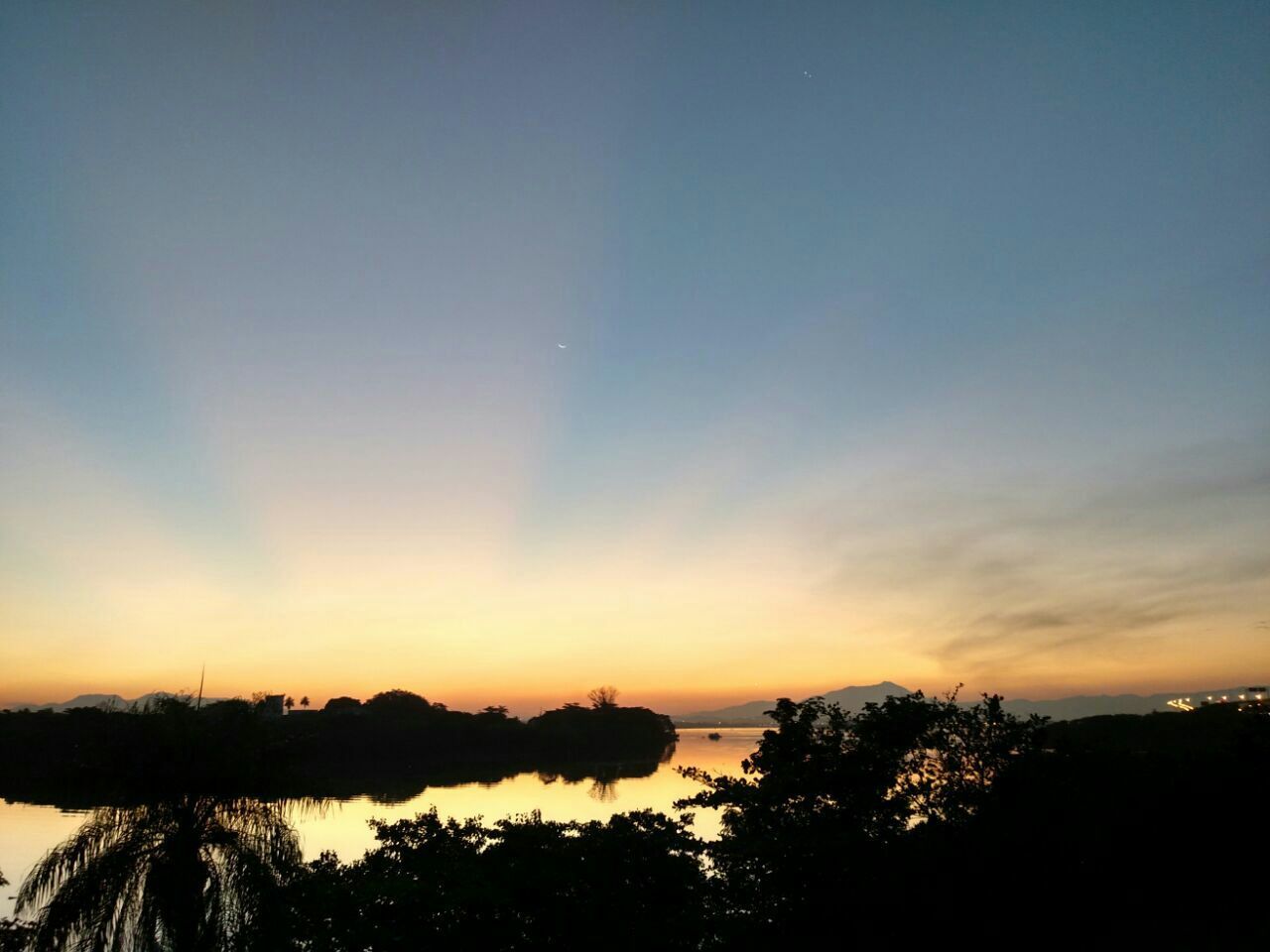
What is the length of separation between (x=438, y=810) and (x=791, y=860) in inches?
701

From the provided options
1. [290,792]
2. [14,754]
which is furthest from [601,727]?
[290,792]

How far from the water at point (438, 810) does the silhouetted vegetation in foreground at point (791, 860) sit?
107 inches

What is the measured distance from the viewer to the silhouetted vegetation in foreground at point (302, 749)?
555 inches

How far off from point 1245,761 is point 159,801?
65.5 feet

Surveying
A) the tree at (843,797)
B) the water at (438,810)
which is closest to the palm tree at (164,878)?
the water at (438,810)

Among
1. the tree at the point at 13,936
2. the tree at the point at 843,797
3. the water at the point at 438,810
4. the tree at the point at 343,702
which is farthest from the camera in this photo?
the tree at the point at 343,702

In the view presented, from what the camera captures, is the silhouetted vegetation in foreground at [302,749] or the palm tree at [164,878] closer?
the palm tree at [164,878]

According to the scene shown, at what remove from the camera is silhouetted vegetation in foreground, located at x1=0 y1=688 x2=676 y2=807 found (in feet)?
46.2

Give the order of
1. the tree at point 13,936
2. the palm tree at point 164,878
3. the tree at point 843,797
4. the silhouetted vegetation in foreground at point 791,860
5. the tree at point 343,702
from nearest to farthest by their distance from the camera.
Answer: the silhouetted vegetation in foreground at point 791,860 → the tree at point 843,797 → the tree at point 13,936 → the palm tree at point 164,878 → the tree at point 343,702

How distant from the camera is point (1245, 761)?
12.6m

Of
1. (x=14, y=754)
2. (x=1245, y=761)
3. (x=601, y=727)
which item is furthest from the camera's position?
(x=601, y=727)

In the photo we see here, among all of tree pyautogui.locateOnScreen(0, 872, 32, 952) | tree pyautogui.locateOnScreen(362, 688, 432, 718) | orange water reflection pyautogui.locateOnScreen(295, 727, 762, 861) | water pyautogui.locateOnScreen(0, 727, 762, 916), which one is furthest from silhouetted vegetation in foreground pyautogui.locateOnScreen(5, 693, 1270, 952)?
tree pyautogui.locateOnScreen(362, 688, 432, 718)

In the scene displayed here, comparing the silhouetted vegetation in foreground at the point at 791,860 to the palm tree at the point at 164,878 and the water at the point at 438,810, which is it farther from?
the water at the point at 438,810

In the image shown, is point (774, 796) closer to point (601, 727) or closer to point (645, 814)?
point (645, 814)
